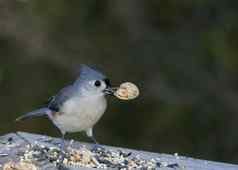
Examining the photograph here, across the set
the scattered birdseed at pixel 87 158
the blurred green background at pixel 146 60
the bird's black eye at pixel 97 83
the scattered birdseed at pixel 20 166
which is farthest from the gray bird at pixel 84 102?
the blurred green background at pixel 146 60

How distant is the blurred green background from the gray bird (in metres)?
3.22

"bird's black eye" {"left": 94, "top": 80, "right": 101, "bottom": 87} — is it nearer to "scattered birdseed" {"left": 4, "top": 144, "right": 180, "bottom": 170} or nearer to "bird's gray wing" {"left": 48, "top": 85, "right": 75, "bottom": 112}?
"bird's gray wing" {"left": 48, "top": 85, "right": 75, "bottom": 112}

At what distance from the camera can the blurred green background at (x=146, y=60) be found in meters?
8.92

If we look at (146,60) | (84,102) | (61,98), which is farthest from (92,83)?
(146,60)

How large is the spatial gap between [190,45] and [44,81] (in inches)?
59.1

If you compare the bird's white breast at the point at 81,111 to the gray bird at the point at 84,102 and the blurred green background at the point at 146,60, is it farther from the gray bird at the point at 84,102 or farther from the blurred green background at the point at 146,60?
the blurred green background at the point at 146,60

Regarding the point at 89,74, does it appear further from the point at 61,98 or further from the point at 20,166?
the point at 20,166

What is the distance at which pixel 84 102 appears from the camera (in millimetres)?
5676

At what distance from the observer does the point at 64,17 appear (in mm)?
9047

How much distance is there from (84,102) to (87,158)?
77cm

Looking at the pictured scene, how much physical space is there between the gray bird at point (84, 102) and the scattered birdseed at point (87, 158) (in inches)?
14.6

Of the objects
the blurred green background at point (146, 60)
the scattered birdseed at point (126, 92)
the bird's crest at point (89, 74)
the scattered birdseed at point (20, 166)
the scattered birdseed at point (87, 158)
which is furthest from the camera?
the blurred green background at point (146, 60)

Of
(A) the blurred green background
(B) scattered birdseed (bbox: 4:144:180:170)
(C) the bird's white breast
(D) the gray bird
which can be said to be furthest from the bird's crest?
(A) the blurred green background

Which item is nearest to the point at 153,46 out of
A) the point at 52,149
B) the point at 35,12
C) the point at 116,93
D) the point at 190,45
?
the point at 190,45
